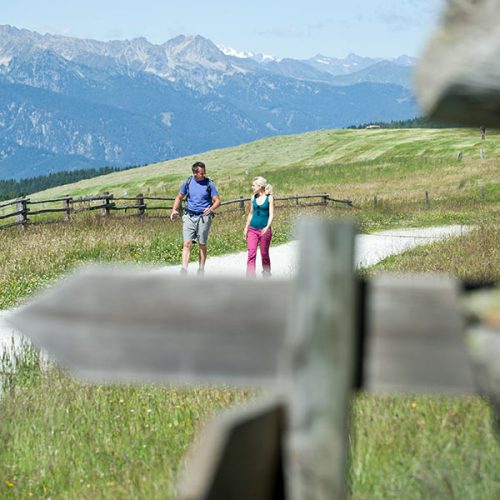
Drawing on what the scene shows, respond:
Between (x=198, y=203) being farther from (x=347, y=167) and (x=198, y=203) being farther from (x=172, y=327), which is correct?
(x=347, y=167)

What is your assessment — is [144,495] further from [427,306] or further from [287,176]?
[287,176]

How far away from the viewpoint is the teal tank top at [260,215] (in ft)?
41.3

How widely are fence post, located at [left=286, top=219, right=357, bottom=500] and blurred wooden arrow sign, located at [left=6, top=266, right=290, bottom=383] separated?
87mm

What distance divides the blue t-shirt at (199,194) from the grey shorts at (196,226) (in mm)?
159

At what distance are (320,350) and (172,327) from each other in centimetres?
35

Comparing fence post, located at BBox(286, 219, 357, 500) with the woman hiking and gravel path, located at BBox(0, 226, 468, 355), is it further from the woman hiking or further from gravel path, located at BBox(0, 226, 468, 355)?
gravel path, located at BBox(0, 226, 468, 355)

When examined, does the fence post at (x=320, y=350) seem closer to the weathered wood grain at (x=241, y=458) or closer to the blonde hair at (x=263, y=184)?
the weathered wood grain at (x=241, y=458)

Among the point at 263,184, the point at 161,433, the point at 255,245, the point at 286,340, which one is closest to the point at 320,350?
the point at 286,340

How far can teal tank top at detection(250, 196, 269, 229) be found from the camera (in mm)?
12602

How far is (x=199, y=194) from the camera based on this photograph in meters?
13.2

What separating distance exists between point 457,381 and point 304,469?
15.9 inches

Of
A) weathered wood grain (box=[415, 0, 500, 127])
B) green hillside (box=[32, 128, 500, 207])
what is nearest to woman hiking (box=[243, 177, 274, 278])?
weathered wood grain (box=[415, 0, 500, 127])

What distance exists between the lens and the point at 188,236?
13.8 m

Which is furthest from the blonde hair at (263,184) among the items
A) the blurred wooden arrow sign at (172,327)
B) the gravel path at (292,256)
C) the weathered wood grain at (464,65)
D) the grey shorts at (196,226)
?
the weathered wood grain at (464,65)
